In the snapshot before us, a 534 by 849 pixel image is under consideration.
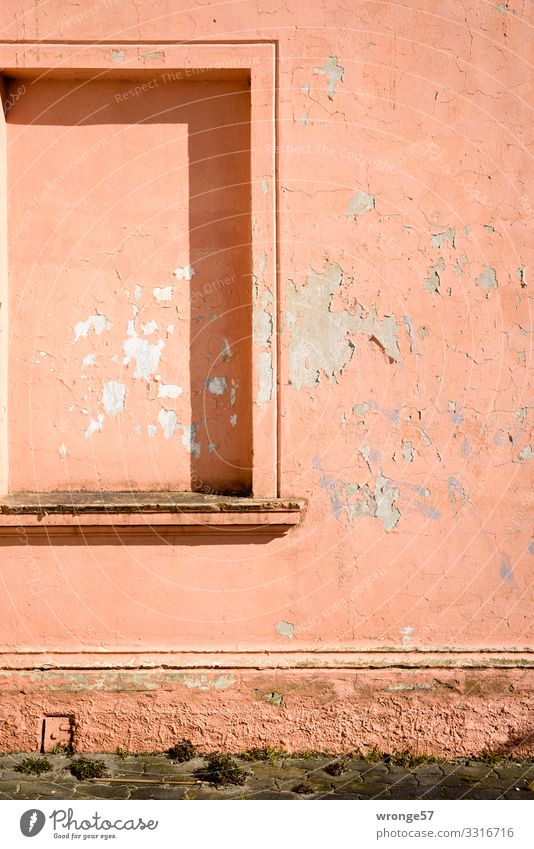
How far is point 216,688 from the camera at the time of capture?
5.09 meters

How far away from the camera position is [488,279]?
516 centimetres

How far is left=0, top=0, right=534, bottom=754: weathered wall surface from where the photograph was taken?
509cm

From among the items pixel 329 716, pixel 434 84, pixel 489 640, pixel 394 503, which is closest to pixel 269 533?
pixel 394 503

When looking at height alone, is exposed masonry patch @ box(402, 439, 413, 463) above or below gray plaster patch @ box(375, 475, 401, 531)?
above

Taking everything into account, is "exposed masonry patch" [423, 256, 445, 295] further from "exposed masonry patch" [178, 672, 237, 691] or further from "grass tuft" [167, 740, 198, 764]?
"grass tuft" [167, 740, 198, 764]

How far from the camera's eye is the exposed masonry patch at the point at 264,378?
16.8ft

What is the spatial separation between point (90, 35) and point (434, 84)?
6.52ft

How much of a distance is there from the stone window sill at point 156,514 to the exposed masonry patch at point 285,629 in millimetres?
560

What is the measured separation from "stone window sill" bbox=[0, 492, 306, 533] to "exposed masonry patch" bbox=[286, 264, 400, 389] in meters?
0.75

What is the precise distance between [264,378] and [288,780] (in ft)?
7.23

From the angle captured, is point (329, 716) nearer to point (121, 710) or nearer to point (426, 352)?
point (121, 710)

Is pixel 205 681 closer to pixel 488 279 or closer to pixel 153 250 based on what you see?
pixel 153 250

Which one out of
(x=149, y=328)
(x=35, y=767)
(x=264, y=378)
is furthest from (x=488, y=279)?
(x=35, y=767)

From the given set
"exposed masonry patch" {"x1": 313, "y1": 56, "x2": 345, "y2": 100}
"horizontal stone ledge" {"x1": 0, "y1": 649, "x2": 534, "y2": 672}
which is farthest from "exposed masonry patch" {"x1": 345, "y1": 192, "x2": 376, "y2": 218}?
"horizontal stone ledge" {"x1": 0, "y1": 649, "x2": 534, "y2": 672}
